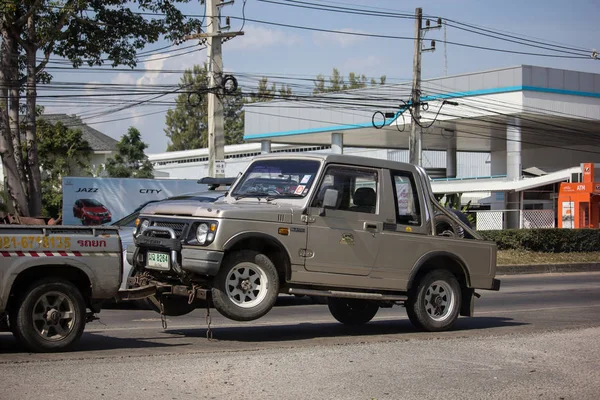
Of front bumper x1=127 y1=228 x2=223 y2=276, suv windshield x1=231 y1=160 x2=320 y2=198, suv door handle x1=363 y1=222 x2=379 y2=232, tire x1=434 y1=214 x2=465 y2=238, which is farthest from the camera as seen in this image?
tire x1=434 y1=214 x2=465 y2=238

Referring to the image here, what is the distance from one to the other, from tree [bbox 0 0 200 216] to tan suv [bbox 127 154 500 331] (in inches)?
566

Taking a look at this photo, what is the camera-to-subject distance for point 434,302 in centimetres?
1066

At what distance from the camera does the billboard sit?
24.8 meters

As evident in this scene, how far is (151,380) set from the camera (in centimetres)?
673

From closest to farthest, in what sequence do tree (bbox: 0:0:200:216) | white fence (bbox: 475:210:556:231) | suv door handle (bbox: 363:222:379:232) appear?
suv door handle (bbox: 363:222:379:232)
tree (bbox: 0:0:200:216)
white fence (bbox: 475:210:556:231)

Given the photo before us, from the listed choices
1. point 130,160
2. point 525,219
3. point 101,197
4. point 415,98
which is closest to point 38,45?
point 101,197

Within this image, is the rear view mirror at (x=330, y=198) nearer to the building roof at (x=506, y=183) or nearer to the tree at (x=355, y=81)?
the building roof at (x=506, y=183)

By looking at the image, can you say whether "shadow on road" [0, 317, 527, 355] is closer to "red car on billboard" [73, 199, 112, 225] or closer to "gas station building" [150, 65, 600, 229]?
"red car on billboard" [73, 199, 112, 225]

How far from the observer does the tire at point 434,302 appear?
10445 millimetres

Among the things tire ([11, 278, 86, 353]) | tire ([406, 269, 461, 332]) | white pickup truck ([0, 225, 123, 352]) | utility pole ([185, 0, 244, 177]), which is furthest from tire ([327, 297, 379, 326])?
utility pole ([185, 0, 244, 177])

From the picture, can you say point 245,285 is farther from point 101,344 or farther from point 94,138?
point 94,138

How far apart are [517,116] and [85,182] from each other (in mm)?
22811

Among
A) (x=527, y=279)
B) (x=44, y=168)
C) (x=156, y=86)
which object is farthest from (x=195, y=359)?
(x=44, y=168)

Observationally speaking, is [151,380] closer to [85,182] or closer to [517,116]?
[85,182]
